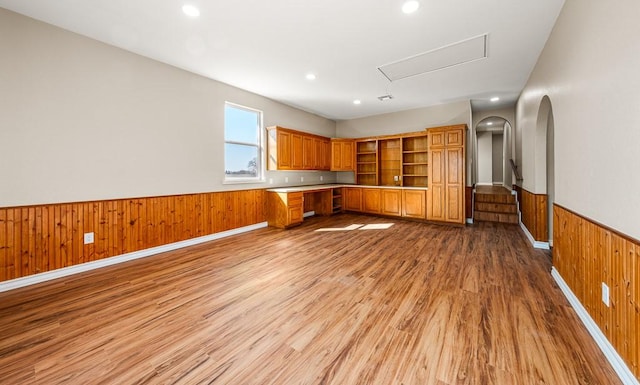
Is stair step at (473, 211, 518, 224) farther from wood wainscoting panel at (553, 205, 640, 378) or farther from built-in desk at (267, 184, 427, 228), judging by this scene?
wood wainscoting panel at (553, 205, 640, 378)

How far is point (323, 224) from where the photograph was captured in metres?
5.80

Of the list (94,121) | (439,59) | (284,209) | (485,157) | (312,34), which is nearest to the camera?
(312,34)

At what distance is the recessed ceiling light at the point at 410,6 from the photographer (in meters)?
2.48

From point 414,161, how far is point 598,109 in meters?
4.81

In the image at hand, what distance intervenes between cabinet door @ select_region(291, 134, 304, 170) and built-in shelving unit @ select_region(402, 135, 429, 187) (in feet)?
8.92

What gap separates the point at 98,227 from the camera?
326 centimetres

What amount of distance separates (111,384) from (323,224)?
458 cm

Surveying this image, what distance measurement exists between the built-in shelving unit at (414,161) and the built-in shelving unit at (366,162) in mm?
881

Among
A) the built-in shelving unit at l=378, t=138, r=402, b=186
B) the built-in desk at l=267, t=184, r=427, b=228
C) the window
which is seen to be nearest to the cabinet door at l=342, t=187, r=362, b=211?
the built-in desk at l=267, t=184, r=427, b=228

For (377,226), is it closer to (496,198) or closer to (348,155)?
(348,155)

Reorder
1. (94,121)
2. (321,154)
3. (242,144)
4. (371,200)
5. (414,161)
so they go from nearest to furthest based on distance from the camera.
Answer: (94,121)
(242,144)
(414,161)
(371,200)
(321,154)

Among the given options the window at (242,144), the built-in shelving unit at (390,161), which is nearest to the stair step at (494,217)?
the built-in shelving unit at (390,161)

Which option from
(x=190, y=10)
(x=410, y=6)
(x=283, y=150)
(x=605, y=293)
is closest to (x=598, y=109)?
(x=605, y=293)

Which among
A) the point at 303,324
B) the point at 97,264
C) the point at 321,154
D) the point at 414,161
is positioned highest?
the point at 321,154
